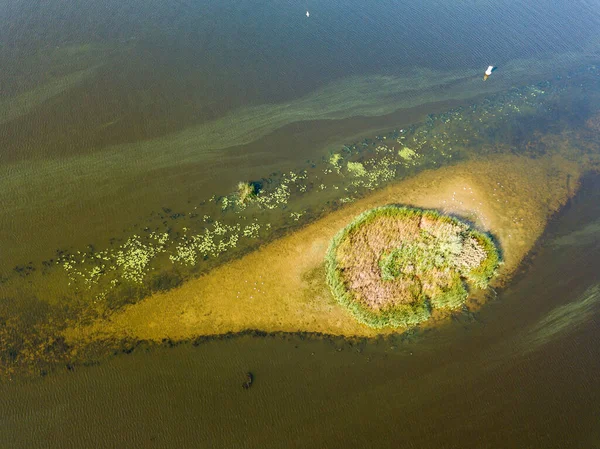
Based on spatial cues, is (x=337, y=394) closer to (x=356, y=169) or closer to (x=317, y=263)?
(x=317, y=263)

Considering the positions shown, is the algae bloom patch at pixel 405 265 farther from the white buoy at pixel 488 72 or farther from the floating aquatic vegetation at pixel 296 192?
the white buoy at pixel 488 72

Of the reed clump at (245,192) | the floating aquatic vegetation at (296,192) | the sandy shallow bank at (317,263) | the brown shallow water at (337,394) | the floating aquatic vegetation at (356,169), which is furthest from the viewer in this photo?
the floating aquatic vegetation at (356,169)

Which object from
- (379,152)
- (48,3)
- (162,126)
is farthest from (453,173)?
(48,3)

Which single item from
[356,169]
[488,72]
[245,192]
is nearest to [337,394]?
[245,192]

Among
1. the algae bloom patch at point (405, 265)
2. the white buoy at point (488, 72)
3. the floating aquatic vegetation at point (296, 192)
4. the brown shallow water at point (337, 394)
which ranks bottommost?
the brown shallow water at point (337, 394)

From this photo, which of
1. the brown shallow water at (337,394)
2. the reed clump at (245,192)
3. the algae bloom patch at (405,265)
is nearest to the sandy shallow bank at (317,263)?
the algae bloom patch at (405,265)

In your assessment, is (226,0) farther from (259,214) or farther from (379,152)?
(259,214)

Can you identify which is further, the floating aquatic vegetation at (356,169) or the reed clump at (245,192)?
the floating aquatic vegetation at (356,169)
